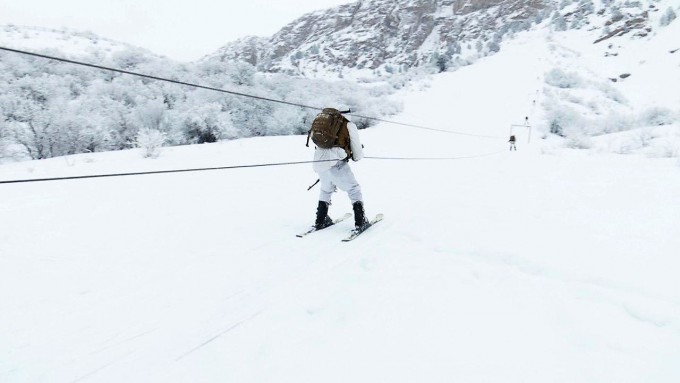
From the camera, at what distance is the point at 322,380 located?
2115mm

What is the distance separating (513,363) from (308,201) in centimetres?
477

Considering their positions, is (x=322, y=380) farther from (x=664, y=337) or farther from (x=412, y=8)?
(x=412, y=8)

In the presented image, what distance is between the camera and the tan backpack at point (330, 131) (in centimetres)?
449

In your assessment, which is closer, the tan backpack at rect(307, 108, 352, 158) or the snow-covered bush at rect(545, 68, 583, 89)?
the tan backpack at rect(307, 108, 352, 158)

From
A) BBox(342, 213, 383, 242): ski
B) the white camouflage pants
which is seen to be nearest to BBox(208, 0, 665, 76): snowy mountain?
BBox(342, 213, 383, 242): ski

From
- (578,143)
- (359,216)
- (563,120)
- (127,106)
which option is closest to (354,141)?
(359,216)

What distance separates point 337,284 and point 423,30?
63.3 meters

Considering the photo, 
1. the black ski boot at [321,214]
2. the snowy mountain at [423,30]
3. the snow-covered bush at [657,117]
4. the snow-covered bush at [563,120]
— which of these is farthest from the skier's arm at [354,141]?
the snowy mountain at [423,30]

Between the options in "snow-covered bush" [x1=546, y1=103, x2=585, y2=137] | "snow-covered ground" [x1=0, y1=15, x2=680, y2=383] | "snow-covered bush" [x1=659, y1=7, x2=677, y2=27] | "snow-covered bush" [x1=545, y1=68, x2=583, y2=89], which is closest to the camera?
"snow-covered ground" [x1=0, y1=15, x2=680, y2=383]

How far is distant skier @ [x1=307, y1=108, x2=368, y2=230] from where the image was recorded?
14.8ft

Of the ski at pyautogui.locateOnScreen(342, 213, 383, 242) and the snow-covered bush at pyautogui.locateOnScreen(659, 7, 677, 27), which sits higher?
the snow-covered bush at pyautogui.locateOnScreen(659, 7, 677, 27)

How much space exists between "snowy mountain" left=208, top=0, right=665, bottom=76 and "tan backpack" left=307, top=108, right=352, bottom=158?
106 ft

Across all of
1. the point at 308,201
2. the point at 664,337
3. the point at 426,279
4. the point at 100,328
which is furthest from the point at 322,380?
the point at 308,201

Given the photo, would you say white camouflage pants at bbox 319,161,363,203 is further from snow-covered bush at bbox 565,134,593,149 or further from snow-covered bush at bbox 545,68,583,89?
snow-covered bush at bbox 545,68,583,89
